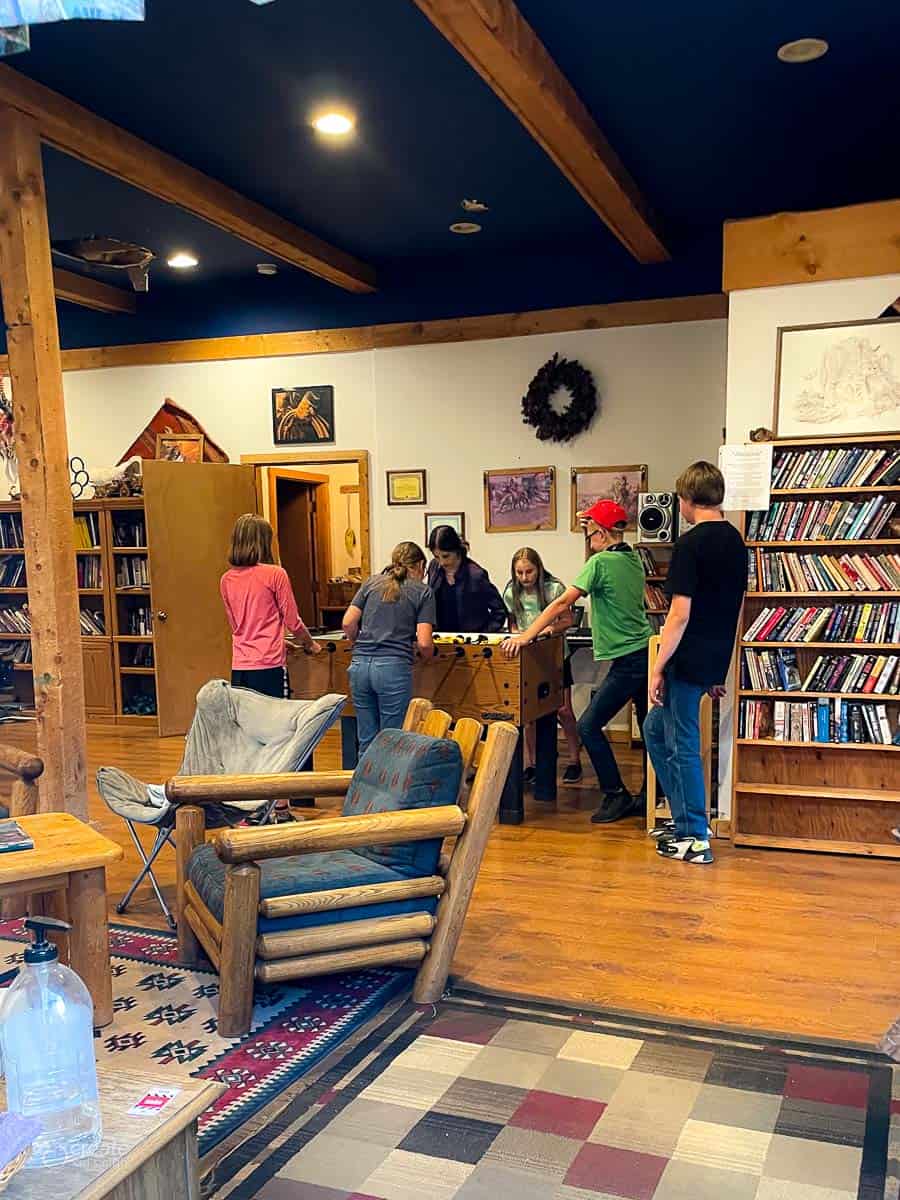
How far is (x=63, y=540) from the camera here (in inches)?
183

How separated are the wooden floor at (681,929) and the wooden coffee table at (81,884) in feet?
3.21

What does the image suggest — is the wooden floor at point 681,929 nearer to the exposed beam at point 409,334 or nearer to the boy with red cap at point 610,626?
the boy with red cap at point 610,626

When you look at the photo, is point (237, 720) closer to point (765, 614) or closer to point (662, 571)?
point (765, 614)

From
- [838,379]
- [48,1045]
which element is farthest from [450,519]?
[48,1045]

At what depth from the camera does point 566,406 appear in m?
7.46

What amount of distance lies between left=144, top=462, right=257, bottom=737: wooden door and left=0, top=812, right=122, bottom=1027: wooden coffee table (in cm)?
478

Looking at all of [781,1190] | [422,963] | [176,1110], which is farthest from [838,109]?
[176,1110]

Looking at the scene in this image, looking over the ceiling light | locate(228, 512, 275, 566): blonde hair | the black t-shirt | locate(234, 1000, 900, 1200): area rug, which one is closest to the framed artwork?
the ceiling light

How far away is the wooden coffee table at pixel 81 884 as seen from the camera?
2.79 meters

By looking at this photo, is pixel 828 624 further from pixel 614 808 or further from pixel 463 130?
pixel 463 130

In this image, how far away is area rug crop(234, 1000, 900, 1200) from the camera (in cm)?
223

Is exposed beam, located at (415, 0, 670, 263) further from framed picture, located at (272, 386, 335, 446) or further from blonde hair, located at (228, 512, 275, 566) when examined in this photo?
framed picture, located at (272, 386, 335, 446)

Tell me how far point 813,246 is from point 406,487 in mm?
4053

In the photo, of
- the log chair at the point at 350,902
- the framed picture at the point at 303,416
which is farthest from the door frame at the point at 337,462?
the log chair at the point at 350,902
